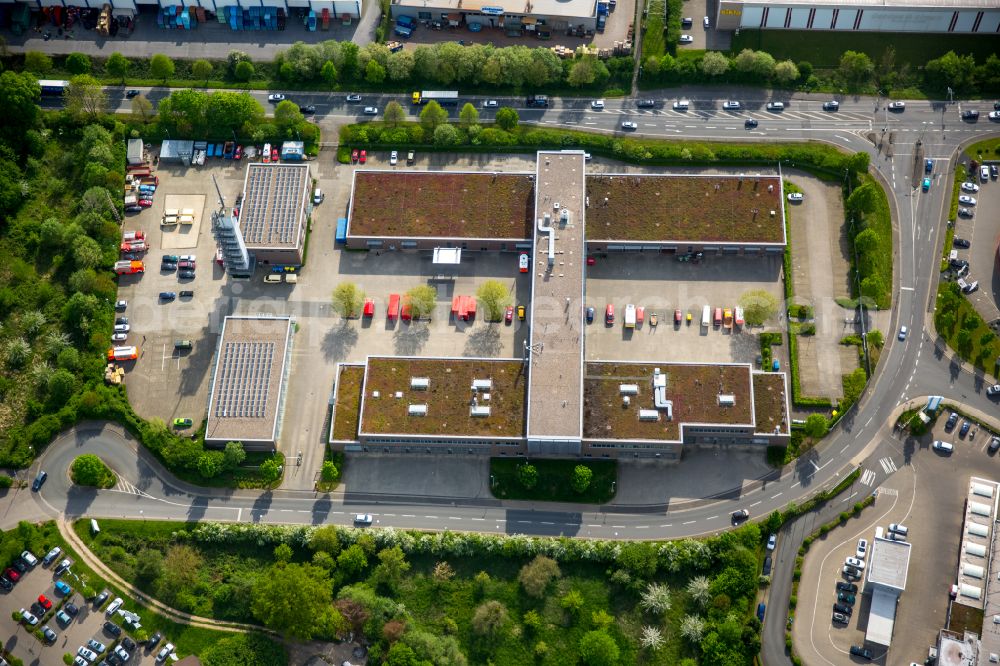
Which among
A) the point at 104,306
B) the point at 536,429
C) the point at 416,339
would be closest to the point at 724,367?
the point at 536,429

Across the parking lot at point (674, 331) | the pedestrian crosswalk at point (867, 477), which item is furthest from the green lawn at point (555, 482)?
the pedestrian crosswalk at point (867, 477)

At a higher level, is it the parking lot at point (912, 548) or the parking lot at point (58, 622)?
the parking lot at point (912, 548)

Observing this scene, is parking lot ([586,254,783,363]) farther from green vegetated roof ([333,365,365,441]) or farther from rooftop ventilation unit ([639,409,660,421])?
green vegetated roof ([333,365,365,441])

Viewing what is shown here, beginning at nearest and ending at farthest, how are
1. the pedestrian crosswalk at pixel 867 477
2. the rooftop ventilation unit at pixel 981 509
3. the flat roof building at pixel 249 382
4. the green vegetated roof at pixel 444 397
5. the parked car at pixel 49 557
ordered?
1. the rooftop ventilation unit at pixel 981 509
2. the parked car at pixel 49 557
3. the pedestrian crosswalk at pixel 867 477
4. the green vegetated roof at pixel 444 397
5. the flat roof building at pixel 249 382

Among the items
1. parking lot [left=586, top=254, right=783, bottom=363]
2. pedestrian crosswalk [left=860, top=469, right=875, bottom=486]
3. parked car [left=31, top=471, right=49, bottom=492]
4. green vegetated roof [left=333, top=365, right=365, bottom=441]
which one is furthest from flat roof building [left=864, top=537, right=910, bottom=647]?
parked car [left=31, top=471, right=49, bottom=492]

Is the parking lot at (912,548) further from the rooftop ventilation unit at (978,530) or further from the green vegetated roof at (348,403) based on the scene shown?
the green vegetated roof at (348,403)

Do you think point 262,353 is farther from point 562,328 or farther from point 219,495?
point 562,328
